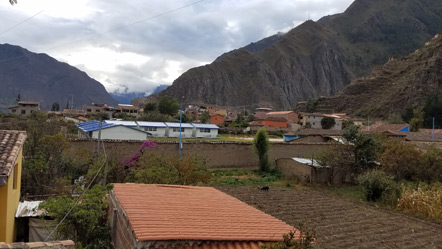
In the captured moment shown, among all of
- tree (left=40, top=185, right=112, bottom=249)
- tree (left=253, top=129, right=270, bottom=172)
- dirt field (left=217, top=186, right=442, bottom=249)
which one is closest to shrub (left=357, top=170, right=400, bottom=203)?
dirt field (left=217, top=186, right=442, bottom=249)

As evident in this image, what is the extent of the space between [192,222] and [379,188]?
12524 mm

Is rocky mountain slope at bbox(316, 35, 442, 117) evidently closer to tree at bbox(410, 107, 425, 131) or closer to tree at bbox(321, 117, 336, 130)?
tree at bbox(410, 107, 425, 131)

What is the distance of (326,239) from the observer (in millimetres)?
8992

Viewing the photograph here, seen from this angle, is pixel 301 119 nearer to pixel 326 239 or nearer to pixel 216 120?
pixel 216 120

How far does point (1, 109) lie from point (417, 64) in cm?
13551

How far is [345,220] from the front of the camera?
11.3 meters

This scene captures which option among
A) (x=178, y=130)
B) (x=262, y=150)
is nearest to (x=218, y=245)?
(x=262, y=150)

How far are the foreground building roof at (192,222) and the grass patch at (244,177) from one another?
37.6 ft

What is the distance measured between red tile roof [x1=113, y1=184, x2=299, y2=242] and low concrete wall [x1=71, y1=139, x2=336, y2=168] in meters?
12.2

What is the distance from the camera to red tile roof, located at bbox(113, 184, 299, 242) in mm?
4621

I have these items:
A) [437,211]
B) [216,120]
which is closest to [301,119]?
[216,120]

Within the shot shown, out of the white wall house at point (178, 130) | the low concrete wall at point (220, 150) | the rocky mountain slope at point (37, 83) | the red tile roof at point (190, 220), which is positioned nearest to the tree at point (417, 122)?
the white wall house at point (178, 130)

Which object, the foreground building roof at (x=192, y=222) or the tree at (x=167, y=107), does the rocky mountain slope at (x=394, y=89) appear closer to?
the tree at (x=167, y=107)

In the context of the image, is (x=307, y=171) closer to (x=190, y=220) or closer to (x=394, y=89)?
(x=190, y=220)
